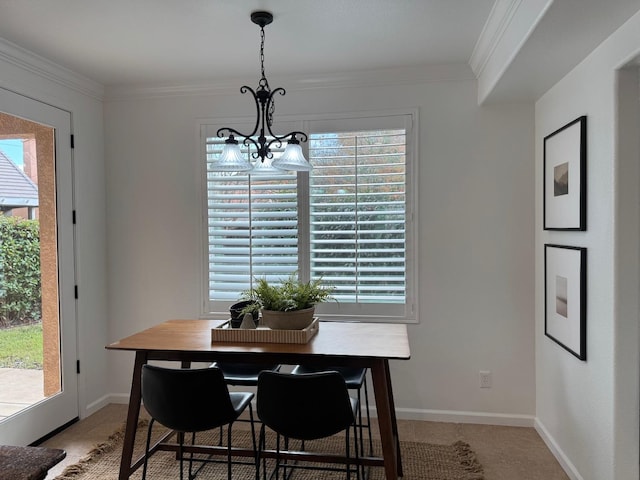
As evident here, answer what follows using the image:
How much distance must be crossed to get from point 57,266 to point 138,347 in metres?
1.41

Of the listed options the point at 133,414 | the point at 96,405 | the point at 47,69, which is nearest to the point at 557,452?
the point at 133,414

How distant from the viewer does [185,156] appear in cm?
364

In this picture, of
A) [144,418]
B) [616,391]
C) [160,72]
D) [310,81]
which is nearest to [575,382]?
[616,391]

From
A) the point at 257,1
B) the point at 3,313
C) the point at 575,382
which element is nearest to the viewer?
the point at 257,1

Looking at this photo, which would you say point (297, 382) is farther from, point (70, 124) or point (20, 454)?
point (70, 124)

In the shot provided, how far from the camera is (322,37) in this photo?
9.00 feet

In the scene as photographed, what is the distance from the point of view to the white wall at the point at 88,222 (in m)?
3.37

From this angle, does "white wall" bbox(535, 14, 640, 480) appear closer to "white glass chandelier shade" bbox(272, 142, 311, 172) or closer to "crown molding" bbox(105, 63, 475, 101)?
"crown molding" bbox(105, 63, 475, 101)

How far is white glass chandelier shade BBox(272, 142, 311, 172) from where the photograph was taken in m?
2.24

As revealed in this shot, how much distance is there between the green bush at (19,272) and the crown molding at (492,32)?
10.1 ft

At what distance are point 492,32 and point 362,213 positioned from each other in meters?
1.43

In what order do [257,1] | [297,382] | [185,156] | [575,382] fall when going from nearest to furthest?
[297,382] → [257,1] → [575,382] → [185,156]

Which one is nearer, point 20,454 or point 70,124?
point 20,454

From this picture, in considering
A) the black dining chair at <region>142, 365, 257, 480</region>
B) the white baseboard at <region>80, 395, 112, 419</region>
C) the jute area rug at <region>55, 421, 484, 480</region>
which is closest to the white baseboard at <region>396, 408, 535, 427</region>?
the jute area rug at <region>55, 421, 484, 480</region>
